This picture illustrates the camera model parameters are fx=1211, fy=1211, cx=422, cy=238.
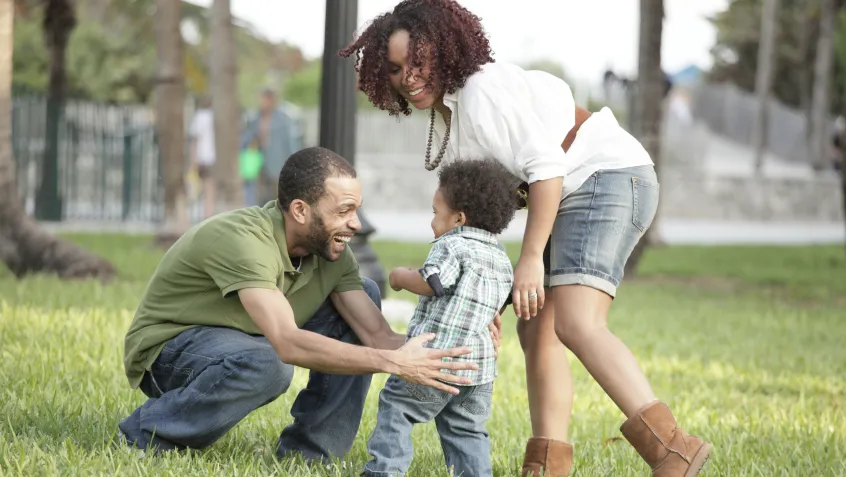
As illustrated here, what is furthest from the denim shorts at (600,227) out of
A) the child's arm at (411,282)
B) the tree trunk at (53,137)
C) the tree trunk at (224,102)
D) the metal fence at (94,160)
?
the tree trunk at (53,137)

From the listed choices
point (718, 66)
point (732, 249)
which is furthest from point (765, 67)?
point (718, 66)

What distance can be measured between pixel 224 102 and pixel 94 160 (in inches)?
198

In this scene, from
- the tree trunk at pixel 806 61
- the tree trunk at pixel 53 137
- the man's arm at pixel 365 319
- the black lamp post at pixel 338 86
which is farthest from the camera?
the tree trunk at pixel 806 61

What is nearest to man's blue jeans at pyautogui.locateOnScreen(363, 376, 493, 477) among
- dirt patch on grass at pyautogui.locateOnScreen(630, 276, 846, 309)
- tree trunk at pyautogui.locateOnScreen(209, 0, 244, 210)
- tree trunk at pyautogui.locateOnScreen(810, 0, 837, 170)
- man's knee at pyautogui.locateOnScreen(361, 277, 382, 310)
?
Result: man's knee at pyautogui.locateOnScreen(361, 277, 382, 310)

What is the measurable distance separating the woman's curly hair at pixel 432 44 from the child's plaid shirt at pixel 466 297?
0.51 m

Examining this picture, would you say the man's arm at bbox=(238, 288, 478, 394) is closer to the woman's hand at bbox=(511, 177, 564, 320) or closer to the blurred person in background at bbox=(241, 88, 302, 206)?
the woman's hand at bbox=(511, 177, 564, 320)

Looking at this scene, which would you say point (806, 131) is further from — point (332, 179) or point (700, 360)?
point (332, 179)

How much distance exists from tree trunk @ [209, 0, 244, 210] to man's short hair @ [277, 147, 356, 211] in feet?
29.9

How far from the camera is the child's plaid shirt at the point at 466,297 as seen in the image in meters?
3.65

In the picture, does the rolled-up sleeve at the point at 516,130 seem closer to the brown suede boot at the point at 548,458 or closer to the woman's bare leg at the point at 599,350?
the woman's bare leg at the point at 599,350

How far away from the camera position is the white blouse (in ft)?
12.3

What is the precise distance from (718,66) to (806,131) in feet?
53.9

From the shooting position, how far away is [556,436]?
4.13 meters

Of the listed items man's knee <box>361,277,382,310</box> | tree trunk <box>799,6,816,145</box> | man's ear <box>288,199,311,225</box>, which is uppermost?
tree trunk <box>799,6,816,145</box>
